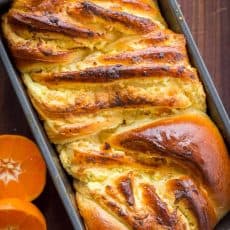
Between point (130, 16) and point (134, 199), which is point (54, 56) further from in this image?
point (134, 199)

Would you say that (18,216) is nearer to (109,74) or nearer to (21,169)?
(21,169)

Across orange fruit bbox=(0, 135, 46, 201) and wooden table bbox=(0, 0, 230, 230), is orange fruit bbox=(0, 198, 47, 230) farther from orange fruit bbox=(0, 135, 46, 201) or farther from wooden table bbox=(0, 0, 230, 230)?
wooden table bbox=(0, 0, 230, 230)

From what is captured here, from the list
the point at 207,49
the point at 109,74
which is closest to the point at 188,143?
the point at 109,74

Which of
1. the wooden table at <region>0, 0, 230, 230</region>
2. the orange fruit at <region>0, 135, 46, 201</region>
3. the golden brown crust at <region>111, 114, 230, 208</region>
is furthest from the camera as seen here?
the wooden table at <region>0, 0, 230, 230</region>

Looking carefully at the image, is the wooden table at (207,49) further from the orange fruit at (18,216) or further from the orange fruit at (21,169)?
the orange fruit at (18,216)

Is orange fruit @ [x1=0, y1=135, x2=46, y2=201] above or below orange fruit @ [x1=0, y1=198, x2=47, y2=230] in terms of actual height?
above

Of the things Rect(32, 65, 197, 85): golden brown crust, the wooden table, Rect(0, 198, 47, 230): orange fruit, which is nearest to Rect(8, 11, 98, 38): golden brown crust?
Rect(32, 65, 197, 85): golden brown crust
